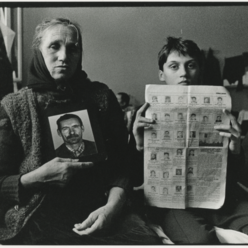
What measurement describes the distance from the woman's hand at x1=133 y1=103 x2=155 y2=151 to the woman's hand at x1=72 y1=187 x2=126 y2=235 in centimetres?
14

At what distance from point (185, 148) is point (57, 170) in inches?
13.9

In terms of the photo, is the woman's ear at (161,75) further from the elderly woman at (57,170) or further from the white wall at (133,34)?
the elderly woman at (57,170)

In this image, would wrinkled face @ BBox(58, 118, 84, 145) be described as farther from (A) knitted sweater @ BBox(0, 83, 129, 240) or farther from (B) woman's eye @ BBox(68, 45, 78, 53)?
(B) woman's eye @ BBox(68, 45, 78, 53)

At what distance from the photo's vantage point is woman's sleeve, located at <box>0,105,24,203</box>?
2.41 feet

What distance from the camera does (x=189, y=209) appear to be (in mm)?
785

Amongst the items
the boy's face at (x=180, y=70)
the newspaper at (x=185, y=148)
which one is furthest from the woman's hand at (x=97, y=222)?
the boy's face at (x=180, y=70)

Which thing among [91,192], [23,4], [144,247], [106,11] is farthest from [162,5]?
[144,247]

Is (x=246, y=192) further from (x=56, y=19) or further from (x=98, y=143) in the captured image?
(x=56, y=19)

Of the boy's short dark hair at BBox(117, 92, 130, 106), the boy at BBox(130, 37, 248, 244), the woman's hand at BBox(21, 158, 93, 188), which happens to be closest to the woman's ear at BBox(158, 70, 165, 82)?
the boy at BBox(130, 37, 248, 244)

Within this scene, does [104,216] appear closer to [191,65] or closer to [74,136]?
[74,136]

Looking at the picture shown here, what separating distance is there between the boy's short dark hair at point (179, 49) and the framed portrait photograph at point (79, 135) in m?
0.24

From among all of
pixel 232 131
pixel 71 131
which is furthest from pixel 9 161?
pixel 232 131

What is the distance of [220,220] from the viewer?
0.78m

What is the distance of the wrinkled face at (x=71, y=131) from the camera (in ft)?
2.52
